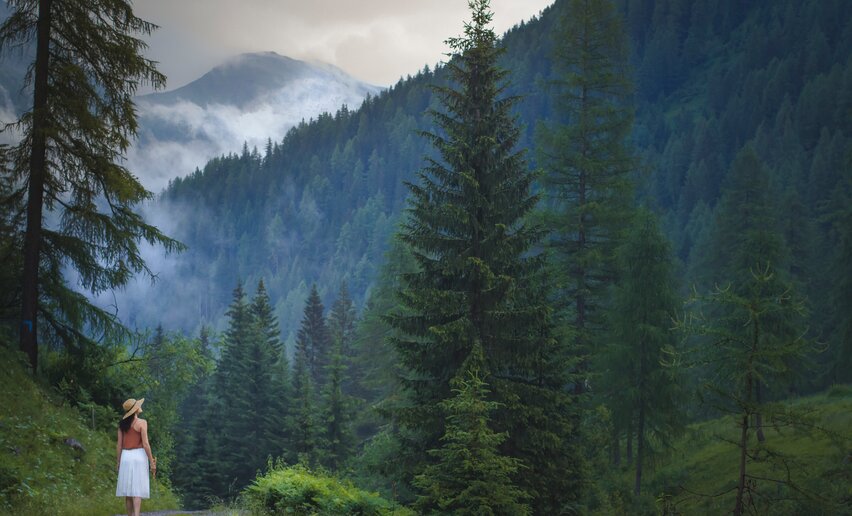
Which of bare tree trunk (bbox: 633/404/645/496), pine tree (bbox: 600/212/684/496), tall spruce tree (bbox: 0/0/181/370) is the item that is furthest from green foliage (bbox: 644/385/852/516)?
tall spruce tree (bbox: 0/0/181/370)

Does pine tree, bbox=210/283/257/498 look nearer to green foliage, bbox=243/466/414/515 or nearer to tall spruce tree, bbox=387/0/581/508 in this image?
tall spruce tree, bbox=387/0/581/508

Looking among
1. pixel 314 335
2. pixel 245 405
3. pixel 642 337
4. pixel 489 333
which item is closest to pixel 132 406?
pixel 489 333

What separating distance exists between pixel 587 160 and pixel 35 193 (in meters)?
17.5

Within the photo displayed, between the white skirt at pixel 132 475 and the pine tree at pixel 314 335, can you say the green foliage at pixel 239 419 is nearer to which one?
the pine tree at pixel 314 335

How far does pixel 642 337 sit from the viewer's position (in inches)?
861

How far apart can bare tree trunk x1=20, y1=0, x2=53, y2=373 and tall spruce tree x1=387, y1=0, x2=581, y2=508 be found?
8679 millimetres

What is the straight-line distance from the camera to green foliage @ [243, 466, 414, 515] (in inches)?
436

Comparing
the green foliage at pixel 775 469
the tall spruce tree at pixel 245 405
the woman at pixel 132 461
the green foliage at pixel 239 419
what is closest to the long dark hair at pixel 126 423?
the woman at pixel 132 461

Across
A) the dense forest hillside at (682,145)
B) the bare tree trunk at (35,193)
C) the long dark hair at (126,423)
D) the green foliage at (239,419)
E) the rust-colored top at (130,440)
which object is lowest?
the green foliage at (239,419)

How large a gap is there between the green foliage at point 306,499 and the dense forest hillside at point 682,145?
60.3 ft

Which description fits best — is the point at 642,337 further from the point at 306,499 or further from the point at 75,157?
the point at 75,157

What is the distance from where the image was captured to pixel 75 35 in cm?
1425

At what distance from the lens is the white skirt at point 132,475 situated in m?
8.77

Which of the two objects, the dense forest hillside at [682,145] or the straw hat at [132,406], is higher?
the dense forest hillside at [682,145]
